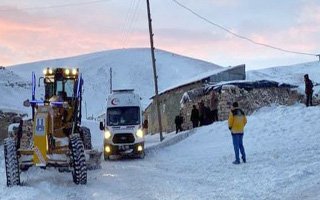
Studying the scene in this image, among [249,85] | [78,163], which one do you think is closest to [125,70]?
[249,85]

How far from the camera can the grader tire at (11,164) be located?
14.8m

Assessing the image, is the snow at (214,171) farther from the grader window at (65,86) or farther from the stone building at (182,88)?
the stone building at (182,88)

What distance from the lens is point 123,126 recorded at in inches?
1028

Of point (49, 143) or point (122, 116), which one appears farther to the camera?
point (122, 116)

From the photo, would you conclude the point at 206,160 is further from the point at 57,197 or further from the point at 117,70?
the point at 117,70

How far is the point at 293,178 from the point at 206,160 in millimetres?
7150

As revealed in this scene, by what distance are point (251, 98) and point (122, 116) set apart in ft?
40.2

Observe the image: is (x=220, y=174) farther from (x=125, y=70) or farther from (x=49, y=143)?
(x=125, y=70)

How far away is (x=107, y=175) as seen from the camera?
703 inches

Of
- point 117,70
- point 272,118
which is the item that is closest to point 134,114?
point 272,118

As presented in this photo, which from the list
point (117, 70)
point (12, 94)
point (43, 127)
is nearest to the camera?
point (43, 127)

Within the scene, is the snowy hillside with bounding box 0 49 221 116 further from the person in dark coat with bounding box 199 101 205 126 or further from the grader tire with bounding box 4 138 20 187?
the grader tire with bounding box 4 138 20 187

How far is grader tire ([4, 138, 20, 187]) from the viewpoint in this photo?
14836mm

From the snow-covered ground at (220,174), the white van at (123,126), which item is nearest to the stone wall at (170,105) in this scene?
the white van at (123,126)
